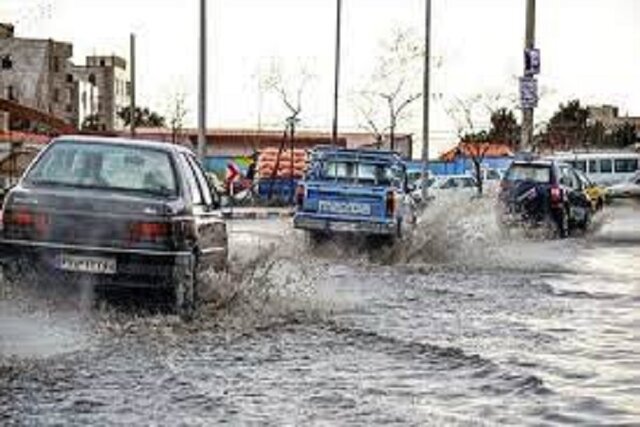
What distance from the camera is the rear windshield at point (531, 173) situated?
26609 millimetres

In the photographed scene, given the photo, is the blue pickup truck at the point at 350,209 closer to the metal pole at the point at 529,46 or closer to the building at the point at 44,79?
the metal pole at the point at 529,46

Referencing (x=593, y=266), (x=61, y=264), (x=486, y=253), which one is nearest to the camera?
(x=61, y=264)

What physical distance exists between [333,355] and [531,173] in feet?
58.8

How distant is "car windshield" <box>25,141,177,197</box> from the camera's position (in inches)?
422

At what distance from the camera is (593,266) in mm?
19797

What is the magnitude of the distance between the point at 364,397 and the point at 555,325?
455 centimetres

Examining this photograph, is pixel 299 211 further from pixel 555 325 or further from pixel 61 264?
pixel 61 264

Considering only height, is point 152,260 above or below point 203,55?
below

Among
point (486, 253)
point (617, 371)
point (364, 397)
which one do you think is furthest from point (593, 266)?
point (364, 397)

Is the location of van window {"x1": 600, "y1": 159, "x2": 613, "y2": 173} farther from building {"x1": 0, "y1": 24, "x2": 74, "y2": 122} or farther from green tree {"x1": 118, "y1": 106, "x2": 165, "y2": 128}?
green tree {"x1": 118, "y1": 106, "x2": 165, "y2": 128}

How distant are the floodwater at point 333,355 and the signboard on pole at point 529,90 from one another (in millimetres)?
10288

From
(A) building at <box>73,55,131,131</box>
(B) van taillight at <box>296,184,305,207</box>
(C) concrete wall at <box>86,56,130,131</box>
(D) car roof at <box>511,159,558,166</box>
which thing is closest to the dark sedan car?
(B) van taillight at <box>296,184,305,207</box>

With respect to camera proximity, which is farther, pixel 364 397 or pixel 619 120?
pixel 619 120

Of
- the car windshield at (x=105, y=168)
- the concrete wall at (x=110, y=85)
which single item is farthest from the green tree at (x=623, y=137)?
the car windshield at (x=105, y=168)
